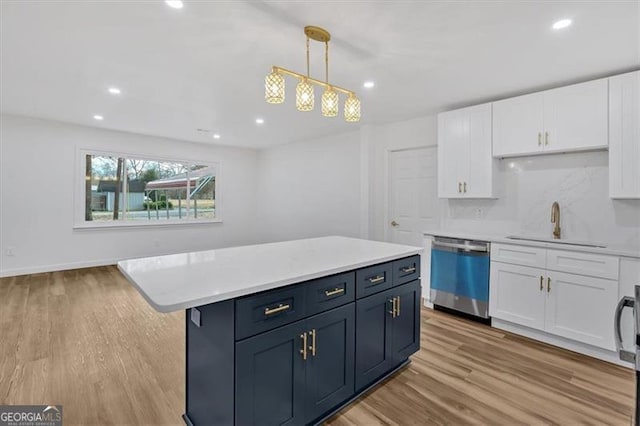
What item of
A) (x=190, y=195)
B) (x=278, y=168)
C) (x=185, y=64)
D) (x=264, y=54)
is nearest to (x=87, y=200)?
(x=190, y=195)

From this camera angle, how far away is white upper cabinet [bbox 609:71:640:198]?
2.53m

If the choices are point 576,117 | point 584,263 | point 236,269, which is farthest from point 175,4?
point 584,263

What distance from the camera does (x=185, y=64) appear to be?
9.27 feet

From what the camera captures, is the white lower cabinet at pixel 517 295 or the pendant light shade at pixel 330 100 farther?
the white lower cabinet at pixel 517 295

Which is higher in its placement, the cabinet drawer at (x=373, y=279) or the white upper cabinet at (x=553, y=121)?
the white upper cabinet at (x=553, y=121)

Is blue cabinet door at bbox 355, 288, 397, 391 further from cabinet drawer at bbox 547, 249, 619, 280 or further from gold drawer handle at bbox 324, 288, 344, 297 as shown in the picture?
cabinet drawer at bbox 547, 249, 619, 280

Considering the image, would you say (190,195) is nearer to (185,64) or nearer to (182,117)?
(182,117)

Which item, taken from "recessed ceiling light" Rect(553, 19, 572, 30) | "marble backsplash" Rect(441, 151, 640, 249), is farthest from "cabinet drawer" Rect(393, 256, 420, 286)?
"recessed ceiling light" Rect(553, 19, 572, 30)

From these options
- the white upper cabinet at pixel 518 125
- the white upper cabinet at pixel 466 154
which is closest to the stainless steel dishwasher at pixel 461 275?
the white upper cabinet at pixel 466 154

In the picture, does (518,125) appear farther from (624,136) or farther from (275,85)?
(275,85)

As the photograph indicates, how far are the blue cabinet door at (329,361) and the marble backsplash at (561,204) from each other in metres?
2.67

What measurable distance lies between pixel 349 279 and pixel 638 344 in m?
1.25

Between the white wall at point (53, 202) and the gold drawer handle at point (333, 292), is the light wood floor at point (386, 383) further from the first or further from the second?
the white wall at point (53, 202)

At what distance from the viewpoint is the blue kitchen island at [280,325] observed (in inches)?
53.7
